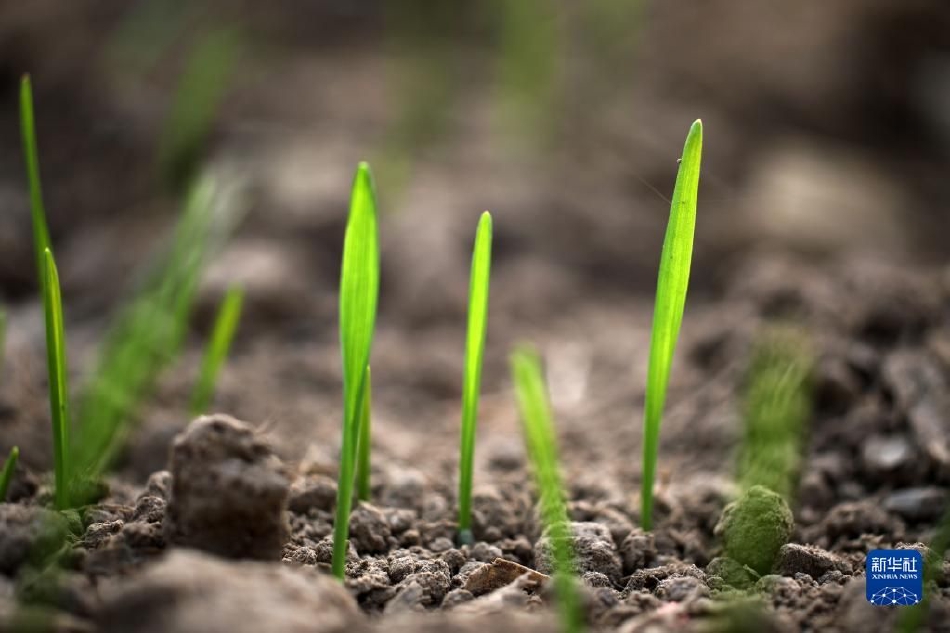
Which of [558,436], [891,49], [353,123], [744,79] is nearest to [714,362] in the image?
→ [558,436]

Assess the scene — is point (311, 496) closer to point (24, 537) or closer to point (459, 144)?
point (24, 537)

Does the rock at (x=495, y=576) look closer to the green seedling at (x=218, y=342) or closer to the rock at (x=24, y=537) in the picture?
the rock at (x=24, y=537)

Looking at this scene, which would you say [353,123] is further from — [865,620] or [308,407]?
[865,620]

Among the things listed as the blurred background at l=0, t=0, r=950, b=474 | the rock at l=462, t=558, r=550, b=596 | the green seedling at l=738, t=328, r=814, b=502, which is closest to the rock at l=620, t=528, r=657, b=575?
the rock at l=462, t=558, r=550, b=596

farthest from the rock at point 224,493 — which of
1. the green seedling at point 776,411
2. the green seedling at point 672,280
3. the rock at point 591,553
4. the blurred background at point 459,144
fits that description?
the blurred background at point 459,144

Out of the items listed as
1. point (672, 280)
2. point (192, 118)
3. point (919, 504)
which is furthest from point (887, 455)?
point (192, 118)

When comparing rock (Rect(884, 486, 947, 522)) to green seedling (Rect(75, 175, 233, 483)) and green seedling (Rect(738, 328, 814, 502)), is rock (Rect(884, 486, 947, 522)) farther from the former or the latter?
green seedling (Rect(75, 175, 233, 483))
